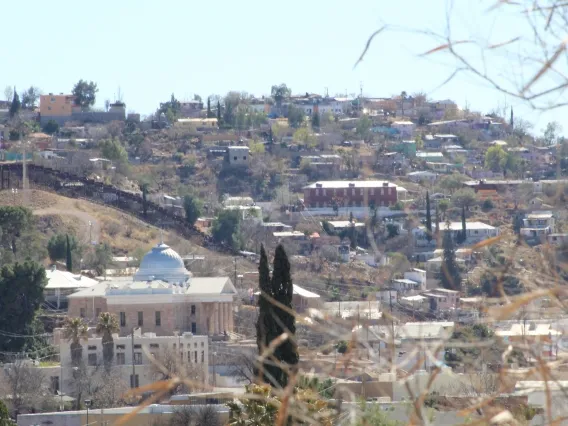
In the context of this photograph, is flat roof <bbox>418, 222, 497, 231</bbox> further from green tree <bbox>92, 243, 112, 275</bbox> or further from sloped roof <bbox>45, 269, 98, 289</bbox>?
sloped roof <bbox>45, 269, 98, 289</bbox>

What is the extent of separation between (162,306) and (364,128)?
2111 inches

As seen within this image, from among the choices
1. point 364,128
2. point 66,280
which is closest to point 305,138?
point 364,128

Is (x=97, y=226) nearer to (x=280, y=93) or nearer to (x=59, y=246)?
(x=59, y=246)

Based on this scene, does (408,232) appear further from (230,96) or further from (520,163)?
(230,96)

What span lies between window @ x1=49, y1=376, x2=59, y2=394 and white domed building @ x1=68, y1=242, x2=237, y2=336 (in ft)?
29.2

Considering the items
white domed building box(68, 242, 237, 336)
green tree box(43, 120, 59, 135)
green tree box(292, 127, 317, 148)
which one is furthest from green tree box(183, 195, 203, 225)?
green tree box(43, 120, 59, 135)

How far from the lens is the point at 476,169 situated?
324ft

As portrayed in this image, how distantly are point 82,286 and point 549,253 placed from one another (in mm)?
53532

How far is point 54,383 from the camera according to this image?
144ft

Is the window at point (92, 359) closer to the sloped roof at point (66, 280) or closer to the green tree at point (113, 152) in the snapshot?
the sloped roof at point (66, 280)

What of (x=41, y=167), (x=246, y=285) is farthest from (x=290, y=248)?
(x=41, y=167)

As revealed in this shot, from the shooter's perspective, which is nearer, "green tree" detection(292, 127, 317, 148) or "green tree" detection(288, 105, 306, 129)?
"green tree" detection(292, 127, 317, 148)

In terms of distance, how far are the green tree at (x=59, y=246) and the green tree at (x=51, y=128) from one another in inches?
1372

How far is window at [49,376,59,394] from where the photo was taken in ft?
141
